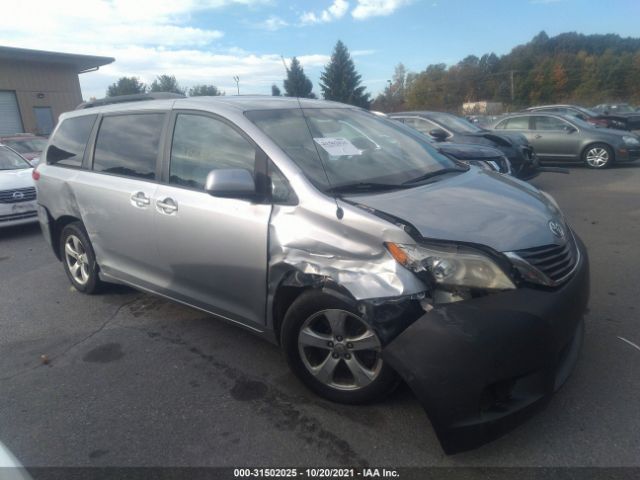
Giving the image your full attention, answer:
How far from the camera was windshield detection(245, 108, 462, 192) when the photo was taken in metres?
2.97

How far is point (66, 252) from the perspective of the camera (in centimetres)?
486

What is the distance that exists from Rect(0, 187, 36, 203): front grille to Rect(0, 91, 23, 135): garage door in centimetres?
2198

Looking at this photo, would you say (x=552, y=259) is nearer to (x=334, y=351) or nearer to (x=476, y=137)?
(x=334, y=351)

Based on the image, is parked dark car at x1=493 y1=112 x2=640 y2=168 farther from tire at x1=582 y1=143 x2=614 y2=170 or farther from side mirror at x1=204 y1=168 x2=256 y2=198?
side mirror at x1=204 y1=168 x2=256 y2=198

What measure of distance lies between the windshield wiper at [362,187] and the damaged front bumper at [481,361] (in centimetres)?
92

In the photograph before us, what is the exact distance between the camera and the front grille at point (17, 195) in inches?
297

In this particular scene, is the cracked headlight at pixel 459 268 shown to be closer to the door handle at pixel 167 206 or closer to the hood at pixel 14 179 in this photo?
the door handle at pixel 167 206

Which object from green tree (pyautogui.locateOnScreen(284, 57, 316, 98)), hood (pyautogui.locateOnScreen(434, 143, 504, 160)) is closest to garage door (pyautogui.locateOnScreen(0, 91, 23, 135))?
green tree (pyautogui.locateOnScreen(284, 57, 316, 98))

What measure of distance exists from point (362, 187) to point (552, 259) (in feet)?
3.71

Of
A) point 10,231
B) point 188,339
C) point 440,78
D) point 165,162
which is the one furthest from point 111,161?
point 440,78

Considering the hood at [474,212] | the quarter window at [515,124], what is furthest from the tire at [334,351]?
the quarter window at [515,124]

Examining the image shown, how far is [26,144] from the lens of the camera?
12.7 m

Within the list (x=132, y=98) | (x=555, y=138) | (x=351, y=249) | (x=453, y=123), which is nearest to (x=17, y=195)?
(x=132, y=98)

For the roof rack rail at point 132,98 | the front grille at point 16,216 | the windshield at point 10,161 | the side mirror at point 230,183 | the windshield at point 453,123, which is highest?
the roof rack rail at point 132,98
